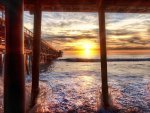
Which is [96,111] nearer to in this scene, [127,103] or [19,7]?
[127,103]

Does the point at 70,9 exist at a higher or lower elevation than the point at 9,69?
higher

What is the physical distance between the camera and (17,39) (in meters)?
2.11

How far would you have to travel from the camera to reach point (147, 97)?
10672 mm

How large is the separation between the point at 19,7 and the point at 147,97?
385 inches

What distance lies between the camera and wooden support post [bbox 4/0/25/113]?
2107 mm

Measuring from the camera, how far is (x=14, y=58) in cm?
213

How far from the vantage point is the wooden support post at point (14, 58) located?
211 cm

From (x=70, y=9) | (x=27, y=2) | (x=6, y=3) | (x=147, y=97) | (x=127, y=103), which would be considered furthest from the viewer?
(x=147, y=97)

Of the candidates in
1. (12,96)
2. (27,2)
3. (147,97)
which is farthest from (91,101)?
(12,96)

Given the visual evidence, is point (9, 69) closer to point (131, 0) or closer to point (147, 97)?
point (131, 0)

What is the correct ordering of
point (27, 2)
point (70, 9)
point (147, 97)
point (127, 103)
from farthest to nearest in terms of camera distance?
1. point (147, 97)
2. point (127, 103)
3. point (70, 9)
4. point (27, 2)

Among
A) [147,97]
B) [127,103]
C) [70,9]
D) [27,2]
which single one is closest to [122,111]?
[127,103]

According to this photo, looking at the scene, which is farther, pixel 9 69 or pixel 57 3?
pixel 57 3

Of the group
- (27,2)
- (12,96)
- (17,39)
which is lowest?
(12,96)
